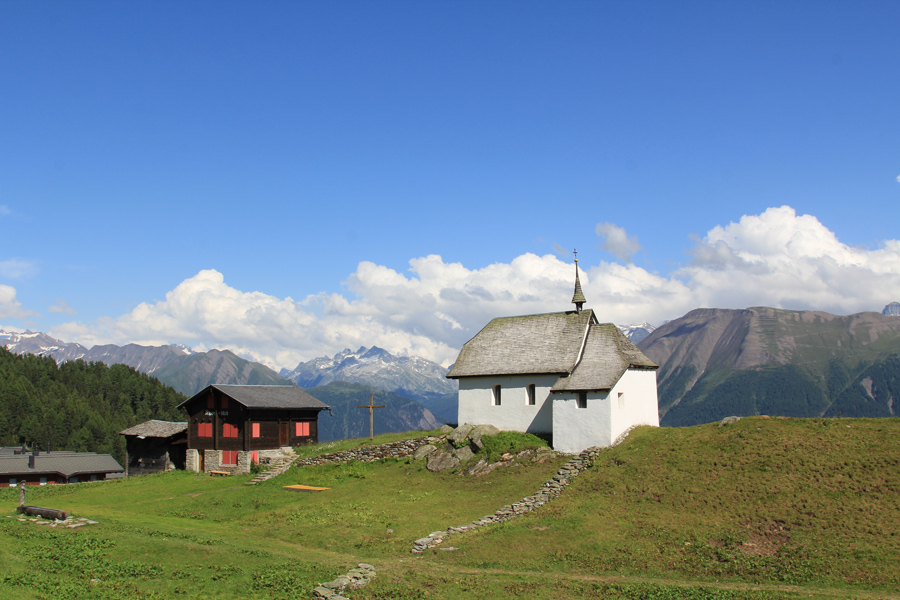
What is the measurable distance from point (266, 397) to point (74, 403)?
112936 millimetres

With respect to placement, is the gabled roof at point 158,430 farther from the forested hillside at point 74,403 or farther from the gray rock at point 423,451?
the forested hillside at point 74,403

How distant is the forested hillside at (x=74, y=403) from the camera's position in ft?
446

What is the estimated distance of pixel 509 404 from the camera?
47.8 meters

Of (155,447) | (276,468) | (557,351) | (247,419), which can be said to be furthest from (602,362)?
(155,447)

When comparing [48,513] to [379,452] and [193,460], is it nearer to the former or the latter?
[379,452]

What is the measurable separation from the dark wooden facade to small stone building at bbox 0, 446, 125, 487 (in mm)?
31586

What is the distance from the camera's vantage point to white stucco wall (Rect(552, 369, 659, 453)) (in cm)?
4044

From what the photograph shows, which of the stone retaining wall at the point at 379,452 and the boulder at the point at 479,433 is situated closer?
the boulder at the point at 479,433

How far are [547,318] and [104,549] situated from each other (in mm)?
36920

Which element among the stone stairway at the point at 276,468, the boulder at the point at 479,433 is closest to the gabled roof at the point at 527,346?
the boulder at the point at 479,433

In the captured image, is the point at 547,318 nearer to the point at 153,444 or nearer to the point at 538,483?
the point at 538,483

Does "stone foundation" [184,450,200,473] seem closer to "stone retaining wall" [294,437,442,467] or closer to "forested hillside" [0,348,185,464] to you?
"stone retaining wall" [294,437,442,467]

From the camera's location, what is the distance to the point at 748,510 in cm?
2761

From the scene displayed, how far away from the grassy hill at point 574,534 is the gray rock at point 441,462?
172 cm
